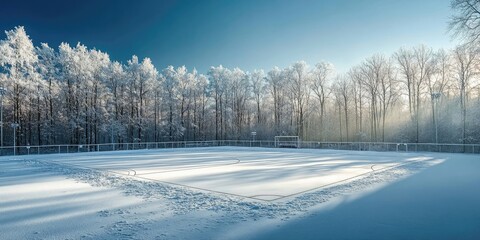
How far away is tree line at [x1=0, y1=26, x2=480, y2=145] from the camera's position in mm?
29422

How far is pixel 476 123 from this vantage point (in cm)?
2753

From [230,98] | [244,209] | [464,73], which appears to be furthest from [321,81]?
[244,209]

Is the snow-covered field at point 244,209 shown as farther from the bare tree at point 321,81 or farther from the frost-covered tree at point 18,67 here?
the bare tree at point 321,81

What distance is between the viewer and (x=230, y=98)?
46.1 metres

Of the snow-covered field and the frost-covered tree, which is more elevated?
the frost-covered tree

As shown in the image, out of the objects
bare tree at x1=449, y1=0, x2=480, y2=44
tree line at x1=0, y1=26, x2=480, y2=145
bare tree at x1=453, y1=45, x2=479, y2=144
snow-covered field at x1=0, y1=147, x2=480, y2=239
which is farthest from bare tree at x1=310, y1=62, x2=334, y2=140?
snow-covered field at x1=0, y1=147, x2=480, y2=239

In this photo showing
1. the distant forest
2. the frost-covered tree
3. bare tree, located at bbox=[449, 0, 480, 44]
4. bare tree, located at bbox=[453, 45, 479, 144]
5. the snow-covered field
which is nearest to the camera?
the snow-covered field

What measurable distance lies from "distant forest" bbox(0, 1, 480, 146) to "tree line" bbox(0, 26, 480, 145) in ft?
0.42

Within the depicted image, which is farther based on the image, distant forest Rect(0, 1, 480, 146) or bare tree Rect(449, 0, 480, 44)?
distant forest Rect(0, 1, 480, 146)

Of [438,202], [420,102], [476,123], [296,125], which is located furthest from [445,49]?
[438,202]

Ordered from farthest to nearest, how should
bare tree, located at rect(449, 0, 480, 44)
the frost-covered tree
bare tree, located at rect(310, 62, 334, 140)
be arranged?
bare tree, located at rect(310, 62, 334, 140), the frost-covered tree, bare tree, located at rect(449, 0, 480, 44)

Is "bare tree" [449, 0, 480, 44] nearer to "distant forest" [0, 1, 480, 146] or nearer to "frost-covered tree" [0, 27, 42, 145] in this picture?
"distant forest" [0, 1, 480, 146]

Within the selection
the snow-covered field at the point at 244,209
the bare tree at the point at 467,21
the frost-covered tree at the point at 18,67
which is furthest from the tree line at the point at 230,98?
the snow-covered field at the point at 244,209

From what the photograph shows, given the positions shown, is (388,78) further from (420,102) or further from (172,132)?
(172,132)
